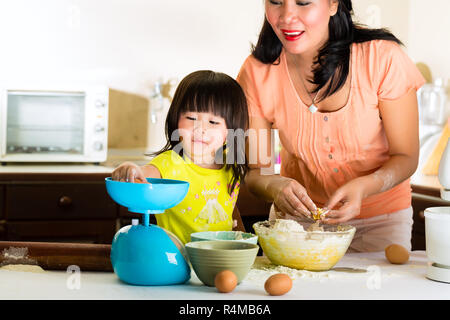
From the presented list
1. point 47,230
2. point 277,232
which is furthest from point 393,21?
point 277,232

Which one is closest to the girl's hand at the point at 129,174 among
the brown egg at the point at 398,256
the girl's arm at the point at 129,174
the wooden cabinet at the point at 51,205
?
the girl's arm at the point at 129,174

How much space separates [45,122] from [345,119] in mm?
1705

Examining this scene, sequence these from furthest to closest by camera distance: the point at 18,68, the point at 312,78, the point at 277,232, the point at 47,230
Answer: the point at 18,68 < the point at 47,230 < the point at 312,78 < the point at 277,232

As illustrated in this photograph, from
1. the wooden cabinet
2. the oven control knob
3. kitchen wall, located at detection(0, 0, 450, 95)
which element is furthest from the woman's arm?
kitchen wall, located at detection(0, 0, 450, 95)

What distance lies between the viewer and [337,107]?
150 centimetres

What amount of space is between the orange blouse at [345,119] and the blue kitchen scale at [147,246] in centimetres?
62

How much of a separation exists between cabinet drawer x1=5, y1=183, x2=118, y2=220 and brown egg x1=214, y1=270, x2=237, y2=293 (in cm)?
160

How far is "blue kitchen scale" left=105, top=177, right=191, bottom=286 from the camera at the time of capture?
37.2 inches

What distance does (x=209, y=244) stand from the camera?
3.34 feet

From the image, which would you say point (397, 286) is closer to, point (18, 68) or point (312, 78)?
point (312, 78)

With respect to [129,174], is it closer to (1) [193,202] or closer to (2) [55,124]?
→ (1) [193,202]

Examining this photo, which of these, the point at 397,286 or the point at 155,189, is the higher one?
the point at 155,189

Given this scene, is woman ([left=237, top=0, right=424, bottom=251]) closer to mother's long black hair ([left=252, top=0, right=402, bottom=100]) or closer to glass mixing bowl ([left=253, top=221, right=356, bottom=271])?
A: mother's long black hair ([left=252, top=0, right=402, bottom=100])

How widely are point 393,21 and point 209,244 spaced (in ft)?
8.48
